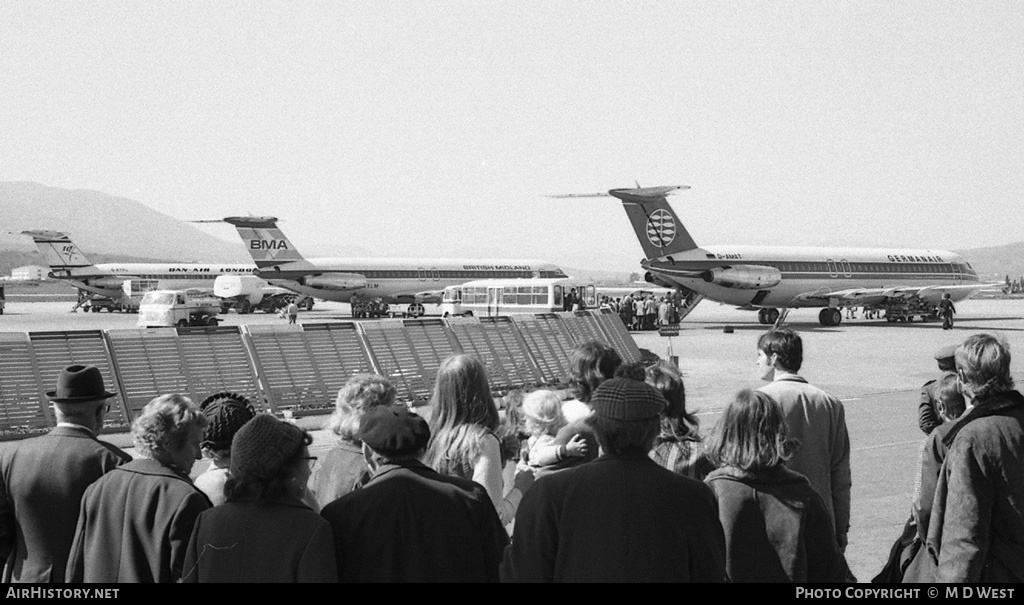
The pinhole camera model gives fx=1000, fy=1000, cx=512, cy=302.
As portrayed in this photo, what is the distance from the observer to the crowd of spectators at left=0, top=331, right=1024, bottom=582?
146 inches

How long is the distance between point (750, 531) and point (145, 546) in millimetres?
2522

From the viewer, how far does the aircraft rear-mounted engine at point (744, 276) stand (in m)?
39.6

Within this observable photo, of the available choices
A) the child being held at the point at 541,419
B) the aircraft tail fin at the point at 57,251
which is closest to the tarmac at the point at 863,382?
the child being held at the point at 541,419

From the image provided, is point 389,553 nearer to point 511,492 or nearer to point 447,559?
point 447,559

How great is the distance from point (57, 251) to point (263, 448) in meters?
65.5

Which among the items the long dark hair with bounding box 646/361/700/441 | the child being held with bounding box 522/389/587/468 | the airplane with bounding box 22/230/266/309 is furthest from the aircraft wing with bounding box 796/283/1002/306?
the child being held with bounding box 522/389/587/468

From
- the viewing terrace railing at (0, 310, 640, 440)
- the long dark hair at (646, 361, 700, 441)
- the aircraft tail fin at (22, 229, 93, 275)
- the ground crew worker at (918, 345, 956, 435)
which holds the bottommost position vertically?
the aircraft tail fin at (22, 229, 93, 275)

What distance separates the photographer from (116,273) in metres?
61.2

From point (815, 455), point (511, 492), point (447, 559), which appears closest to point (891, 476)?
point (815, 455)

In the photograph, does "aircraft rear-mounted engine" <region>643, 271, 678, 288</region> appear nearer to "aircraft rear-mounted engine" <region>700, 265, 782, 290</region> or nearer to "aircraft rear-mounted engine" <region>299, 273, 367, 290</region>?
"aircraft rear-mounted engine" <region>700, 265, 782, 290</region>

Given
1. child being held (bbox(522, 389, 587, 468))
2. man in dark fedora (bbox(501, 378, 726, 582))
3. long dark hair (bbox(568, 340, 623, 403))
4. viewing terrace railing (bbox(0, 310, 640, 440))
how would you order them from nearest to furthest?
1. man in dark fedora (bbox(501, 378, 726, 582))
2. child being held (bbox(522, 389, 587, 468))
3. long dark hair (bbox(568, 340, 623, 403))
4. viewing terrace railing (bbox(0, 310, 640, 440))

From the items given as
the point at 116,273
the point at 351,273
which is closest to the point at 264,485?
the point at 351,273

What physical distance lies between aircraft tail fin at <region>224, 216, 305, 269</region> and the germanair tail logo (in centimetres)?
1948

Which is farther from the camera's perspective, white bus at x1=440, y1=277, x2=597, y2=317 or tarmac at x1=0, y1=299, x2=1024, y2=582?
white bus at x1=440, y1=277, x2=597, y2=317
